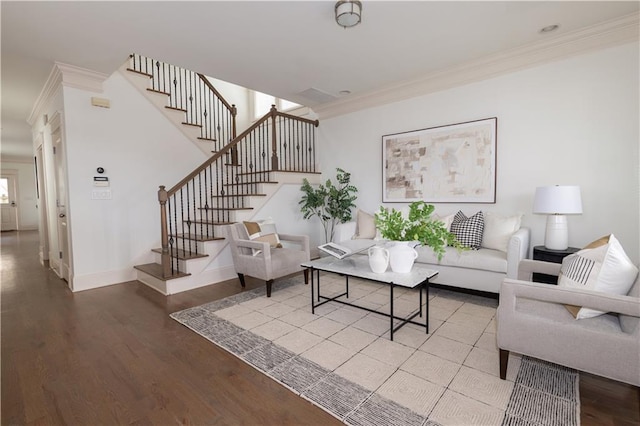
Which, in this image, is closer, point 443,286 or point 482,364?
point 482,364

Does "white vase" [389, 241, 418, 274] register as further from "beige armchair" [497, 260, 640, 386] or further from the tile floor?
"beige armchair" [497, 260, 640, 386]

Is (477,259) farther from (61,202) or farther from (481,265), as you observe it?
(61,202)

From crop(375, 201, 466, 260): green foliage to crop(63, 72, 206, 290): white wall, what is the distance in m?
3.67

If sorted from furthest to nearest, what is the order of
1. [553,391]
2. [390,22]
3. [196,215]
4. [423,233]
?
[196,215] → [390,22] → [423,233] → [553,391]

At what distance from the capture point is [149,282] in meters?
3.97

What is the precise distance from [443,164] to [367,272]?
7.62ft

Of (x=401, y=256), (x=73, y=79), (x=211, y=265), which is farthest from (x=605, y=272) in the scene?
(x=73, y=79)

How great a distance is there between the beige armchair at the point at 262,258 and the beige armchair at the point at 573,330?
235 centimetres

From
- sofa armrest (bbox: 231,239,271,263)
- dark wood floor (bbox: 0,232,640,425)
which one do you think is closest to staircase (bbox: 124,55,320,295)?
sofa armrest (bbox: 231,239,271,263)

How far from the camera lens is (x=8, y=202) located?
11.0 meters

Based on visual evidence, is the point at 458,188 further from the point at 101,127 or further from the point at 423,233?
the point at 101,127

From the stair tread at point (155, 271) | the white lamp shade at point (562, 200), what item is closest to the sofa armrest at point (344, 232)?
the stair tread at point (155, 271)

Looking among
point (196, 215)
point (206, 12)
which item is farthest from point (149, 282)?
point (206, 12)

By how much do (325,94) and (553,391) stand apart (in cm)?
439
